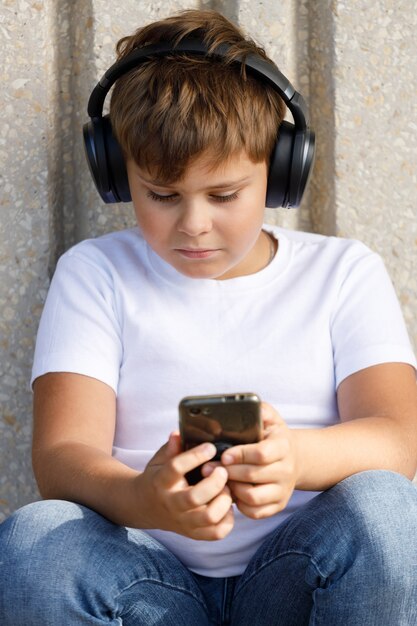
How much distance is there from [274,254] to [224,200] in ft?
0.83

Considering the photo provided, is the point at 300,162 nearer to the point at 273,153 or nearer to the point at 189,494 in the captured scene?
the point at 273,153

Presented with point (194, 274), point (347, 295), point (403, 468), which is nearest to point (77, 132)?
point (194, 274)

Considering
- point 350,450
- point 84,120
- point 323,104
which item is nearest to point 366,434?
point 350,450

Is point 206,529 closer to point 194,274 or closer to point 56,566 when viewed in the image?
point 56,566

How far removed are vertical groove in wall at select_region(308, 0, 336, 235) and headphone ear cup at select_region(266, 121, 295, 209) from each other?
316 mm

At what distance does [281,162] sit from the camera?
5.39ft

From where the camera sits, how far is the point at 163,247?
163 cm

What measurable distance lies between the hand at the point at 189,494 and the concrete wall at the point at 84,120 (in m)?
0.66

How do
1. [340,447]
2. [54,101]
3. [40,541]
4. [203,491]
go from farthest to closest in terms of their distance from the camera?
[54,101]
[340,447]
[40,541]
[203,491]

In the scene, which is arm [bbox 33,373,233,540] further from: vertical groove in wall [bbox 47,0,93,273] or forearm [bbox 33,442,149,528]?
vertical groove in wall [bbox 47,0,93,273]

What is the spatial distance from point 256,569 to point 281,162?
0.60m

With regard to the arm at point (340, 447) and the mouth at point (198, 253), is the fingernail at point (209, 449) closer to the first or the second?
the arm at point (340, 447)

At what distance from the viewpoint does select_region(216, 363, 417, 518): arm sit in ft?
4.28

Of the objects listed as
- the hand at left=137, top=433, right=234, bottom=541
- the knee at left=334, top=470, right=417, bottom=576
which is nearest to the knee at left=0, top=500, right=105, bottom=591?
the hand at left=137, top=433, right=234, bottom=541
